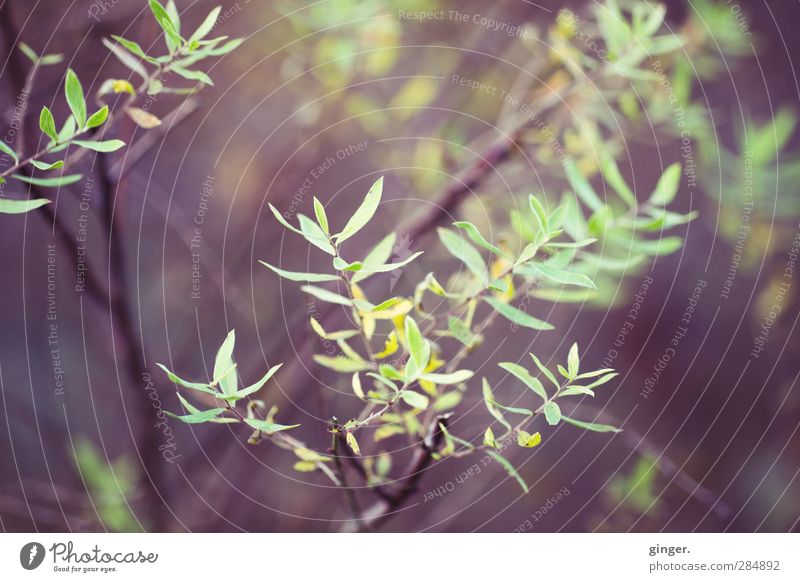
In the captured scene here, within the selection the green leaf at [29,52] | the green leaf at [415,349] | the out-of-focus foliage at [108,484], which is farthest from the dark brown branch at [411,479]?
the green leaf at [29,52]

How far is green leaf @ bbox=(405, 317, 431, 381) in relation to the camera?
236mm

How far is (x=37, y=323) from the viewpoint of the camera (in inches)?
16.2

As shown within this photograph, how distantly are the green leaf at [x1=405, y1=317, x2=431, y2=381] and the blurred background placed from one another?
0.13 metres

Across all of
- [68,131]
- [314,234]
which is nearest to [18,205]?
[68,131]

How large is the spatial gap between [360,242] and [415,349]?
0.20 metres

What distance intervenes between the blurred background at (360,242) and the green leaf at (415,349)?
130 millimetres

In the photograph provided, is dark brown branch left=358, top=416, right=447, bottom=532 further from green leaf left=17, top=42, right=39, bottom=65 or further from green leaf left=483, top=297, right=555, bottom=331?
green leaf left=17, top=42, right=39, bottom=65

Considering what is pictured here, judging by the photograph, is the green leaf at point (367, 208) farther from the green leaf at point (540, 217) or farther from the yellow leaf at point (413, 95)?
the yellow leaf at point (413, 95)

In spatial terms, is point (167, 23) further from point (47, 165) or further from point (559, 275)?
Answer: point (559, 275)

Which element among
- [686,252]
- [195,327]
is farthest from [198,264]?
[686,252]

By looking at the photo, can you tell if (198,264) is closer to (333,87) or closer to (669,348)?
(333,87)
